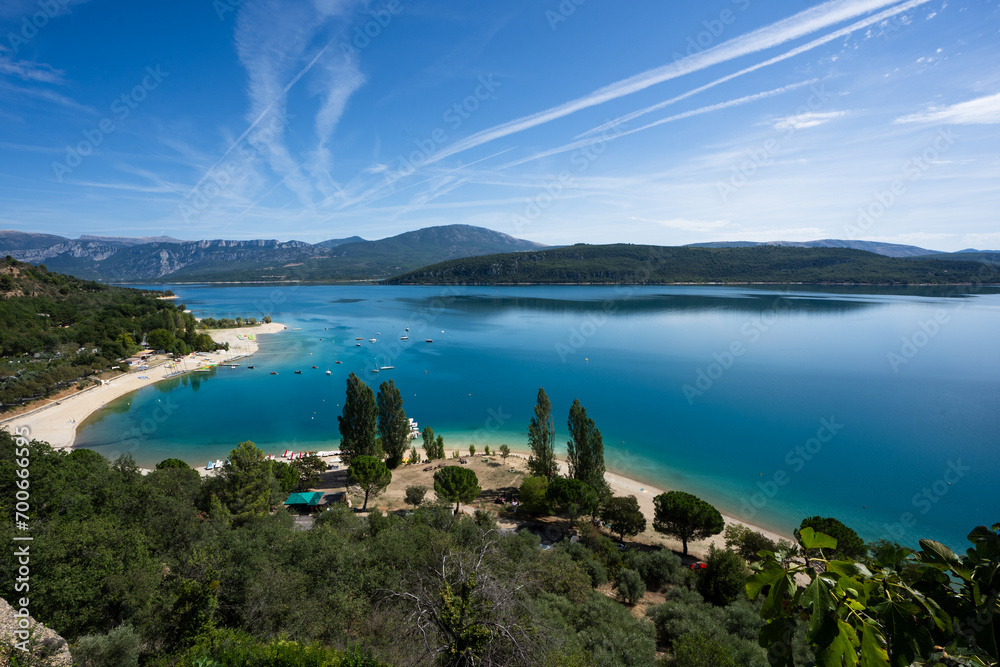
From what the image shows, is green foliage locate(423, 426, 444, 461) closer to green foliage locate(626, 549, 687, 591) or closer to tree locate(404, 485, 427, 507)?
tree locate(404, 485, 427, 507)

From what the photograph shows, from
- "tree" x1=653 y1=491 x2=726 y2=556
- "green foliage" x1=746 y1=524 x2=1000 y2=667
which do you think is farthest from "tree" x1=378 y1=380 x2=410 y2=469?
"green foliage" x1=746 y1=524 x2=1000 y2=667

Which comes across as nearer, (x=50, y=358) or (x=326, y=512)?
(x=326, y=512)

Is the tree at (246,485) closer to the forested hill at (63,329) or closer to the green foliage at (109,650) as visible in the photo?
the green foliage at (109,650)

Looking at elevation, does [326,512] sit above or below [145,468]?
above

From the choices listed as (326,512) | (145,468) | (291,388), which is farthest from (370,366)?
(326,512)

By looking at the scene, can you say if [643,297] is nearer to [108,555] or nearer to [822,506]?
[822,506]

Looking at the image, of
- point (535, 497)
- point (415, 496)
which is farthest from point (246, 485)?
point (535, 497)

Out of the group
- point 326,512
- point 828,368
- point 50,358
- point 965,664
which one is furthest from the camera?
point 828,368
